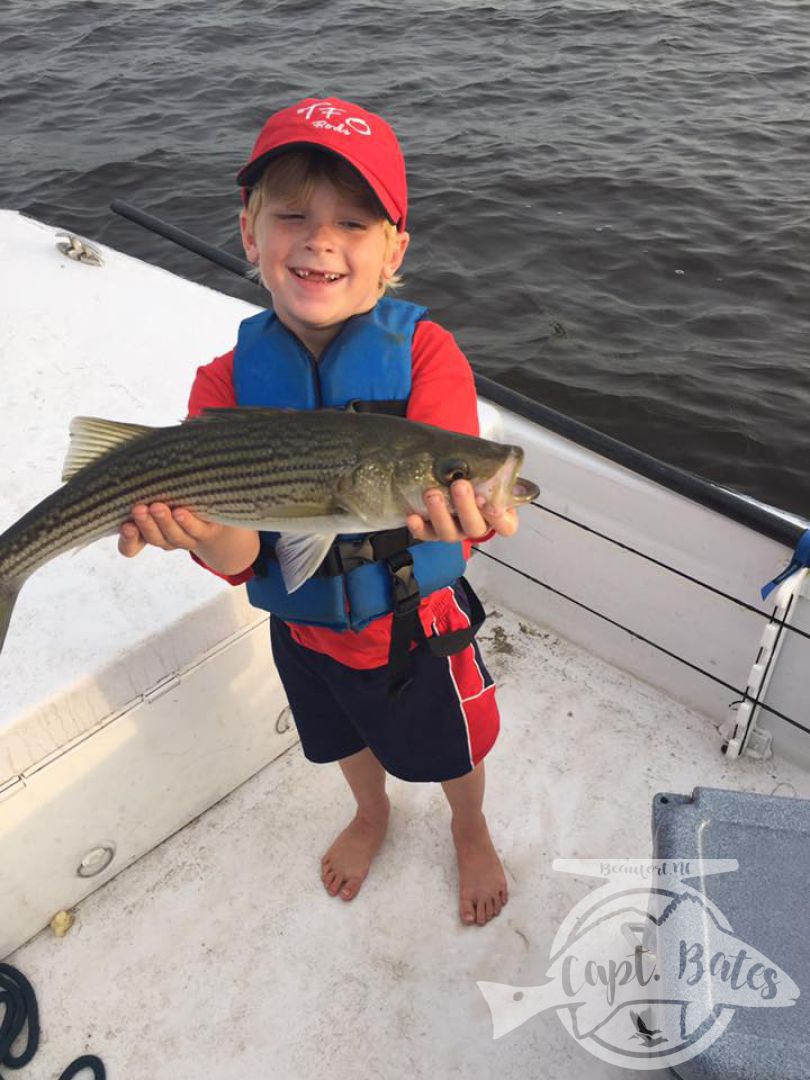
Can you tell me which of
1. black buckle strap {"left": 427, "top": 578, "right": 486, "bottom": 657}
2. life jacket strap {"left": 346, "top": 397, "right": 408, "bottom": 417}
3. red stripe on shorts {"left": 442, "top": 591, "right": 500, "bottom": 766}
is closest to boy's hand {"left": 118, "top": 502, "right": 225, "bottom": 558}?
life jacket strap {"left": 346, "top": 397, "right": 408, "bottom": 417}

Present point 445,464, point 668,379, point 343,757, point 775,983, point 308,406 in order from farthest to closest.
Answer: point 668,379 < point 343,757 < point 308,406 < point 445,464 < point 775,983

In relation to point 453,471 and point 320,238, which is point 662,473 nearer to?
point 453,471

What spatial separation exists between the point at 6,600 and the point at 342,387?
1279 mm

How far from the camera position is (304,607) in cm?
293

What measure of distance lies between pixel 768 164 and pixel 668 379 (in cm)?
524

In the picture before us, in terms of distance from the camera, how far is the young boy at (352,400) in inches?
102

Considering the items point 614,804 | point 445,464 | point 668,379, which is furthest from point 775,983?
point 668,379

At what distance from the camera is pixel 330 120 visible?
2.55m

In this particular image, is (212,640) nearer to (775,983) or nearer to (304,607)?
(304,607)

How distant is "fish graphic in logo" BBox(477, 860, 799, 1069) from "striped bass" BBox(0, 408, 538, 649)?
1170 millimetres

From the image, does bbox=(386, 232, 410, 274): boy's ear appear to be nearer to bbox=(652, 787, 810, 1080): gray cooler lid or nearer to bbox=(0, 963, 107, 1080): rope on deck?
bbox=(652, 787, 810, 1080): gray cooler lid

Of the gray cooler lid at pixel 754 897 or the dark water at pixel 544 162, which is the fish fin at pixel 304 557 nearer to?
the gray cooler lid at pixel 754 897

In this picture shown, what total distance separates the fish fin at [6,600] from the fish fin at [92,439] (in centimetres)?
39

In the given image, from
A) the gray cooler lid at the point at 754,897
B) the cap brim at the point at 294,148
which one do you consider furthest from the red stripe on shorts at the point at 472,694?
the cap brim at the point at 294,148
